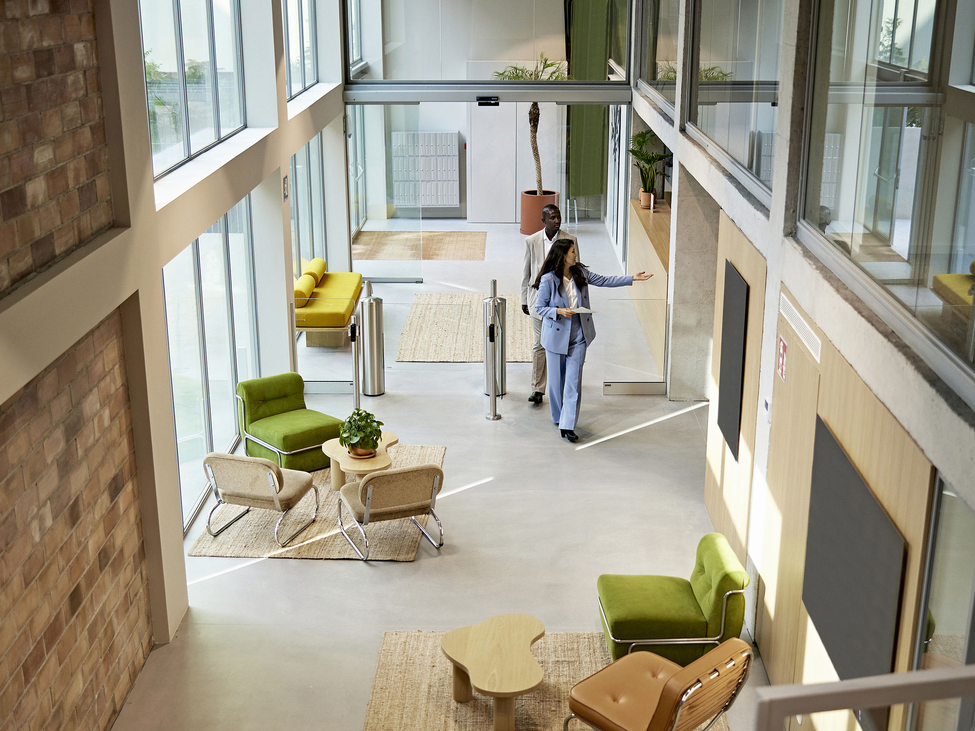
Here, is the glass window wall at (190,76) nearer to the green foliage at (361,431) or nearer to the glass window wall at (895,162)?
the green foliage at (361,431)

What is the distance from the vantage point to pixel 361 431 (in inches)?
295

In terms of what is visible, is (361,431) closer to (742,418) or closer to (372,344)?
(372,344)

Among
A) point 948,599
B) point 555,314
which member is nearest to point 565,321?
point 555,314

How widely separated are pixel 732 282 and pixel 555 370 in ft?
8.78

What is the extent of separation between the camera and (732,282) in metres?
6.66

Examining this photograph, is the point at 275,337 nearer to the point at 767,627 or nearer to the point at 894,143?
the point at 767,627

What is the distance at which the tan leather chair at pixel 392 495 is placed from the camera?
6.77 metres

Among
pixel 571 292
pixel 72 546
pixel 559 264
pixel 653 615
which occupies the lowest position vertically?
pixel 653 615

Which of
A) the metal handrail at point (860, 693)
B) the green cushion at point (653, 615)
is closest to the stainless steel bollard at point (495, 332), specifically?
the green cushion at point (653, 615)


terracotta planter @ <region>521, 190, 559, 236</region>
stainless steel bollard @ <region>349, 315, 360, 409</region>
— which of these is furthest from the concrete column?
terracotta planter @ <region>521, 190, 559, 236</region>

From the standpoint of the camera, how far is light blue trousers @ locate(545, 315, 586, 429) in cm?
888

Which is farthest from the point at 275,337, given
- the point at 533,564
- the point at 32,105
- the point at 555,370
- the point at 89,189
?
the point at 32,105

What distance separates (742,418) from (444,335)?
5445 mm

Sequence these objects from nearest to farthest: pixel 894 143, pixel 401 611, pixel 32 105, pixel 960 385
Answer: pixel 960 385 → pixel 894 143 → pixel 32 105 → pixel 401 611
